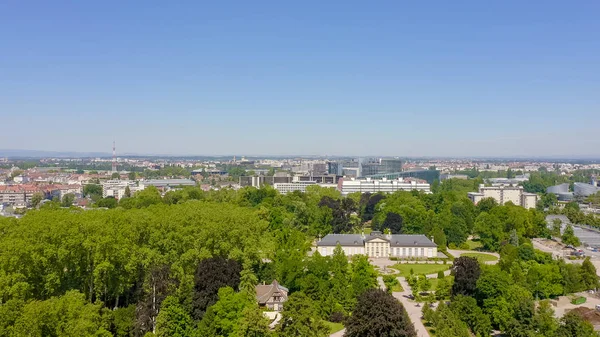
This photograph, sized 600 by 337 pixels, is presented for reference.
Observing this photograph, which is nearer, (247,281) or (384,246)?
(247,281)

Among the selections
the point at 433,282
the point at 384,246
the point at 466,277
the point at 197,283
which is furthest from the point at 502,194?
the point at 197,283

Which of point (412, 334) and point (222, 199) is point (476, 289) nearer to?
point (412, 334)

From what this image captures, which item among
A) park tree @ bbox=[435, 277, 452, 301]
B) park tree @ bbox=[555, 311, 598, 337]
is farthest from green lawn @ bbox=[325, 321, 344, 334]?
park tree @ bbox=[555, 311, 598, 337]

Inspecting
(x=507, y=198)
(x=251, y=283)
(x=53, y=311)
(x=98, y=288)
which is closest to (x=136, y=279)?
(x=98, y=288)

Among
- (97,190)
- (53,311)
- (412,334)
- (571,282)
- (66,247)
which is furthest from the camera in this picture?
(97,190)

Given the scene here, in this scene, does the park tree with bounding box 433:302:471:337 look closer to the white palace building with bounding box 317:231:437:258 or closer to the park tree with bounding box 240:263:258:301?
the park tree with bounding box 240:263:258:301

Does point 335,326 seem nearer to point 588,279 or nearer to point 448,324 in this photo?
point 448,324
